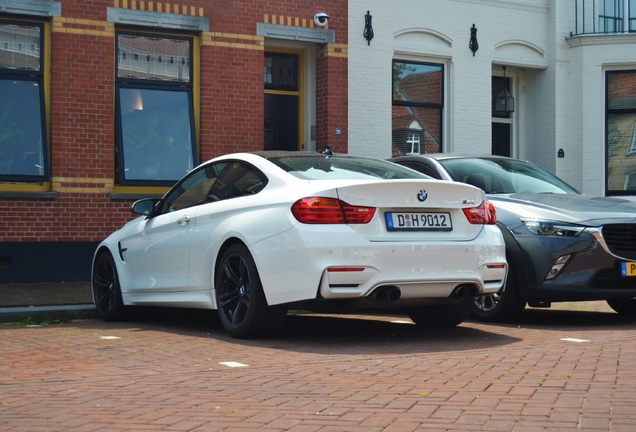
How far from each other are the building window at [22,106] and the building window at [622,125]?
10310 mm

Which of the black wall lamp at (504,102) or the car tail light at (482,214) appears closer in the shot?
the car tail light at (482,214)

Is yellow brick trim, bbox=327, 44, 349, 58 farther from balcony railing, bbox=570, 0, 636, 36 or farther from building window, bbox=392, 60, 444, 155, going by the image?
balcony railing, bbox=570, 0, 636, 36

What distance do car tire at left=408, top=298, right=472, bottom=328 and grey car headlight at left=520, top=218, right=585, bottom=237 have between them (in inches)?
38.5

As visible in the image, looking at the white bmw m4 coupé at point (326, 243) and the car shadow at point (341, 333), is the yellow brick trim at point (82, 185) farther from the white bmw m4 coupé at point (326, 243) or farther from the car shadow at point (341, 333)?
the white bmw m4 coupé at point (326, 243)

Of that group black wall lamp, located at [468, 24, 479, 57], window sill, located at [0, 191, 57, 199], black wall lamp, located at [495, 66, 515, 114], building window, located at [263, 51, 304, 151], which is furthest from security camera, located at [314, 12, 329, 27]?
window sill, located at [0, 191, 57, 199]

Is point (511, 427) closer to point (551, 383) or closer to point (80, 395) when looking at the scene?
point (551, 383)

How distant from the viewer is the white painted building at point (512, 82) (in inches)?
705

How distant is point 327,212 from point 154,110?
8067mm

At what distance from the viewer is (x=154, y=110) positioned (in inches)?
609

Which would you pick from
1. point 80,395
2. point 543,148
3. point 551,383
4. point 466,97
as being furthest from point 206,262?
point 543,148

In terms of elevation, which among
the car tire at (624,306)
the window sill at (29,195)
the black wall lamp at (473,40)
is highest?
the black wall lamp at (473,40)

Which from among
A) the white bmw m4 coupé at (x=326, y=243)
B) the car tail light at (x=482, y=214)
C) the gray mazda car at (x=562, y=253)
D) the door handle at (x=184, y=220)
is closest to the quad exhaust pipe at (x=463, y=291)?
the white bmw m4 coupé at (x=326, y=243)

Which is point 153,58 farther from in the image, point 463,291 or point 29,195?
point 463,291

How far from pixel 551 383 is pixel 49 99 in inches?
398
